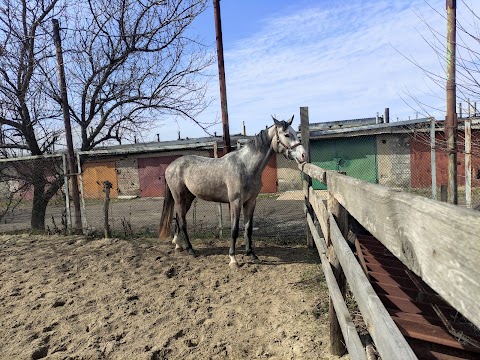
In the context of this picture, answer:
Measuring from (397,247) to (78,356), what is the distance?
10.2ft

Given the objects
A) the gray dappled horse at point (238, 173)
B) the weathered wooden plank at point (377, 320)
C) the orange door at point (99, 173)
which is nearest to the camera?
the weathered wooden plank at point (377, 320)

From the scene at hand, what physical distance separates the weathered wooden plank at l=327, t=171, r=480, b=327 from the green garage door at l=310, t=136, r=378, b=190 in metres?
14.5

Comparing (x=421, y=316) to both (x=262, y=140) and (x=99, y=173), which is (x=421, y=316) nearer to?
(x=262, y=140)

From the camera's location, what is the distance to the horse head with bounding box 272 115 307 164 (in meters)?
4.93

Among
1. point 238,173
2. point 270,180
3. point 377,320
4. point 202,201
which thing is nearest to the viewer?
point 377,320

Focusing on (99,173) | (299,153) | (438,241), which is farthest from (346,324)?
(99,173)

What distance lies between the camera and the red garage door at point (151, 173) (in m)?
16.3

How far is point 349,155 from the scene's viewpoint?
15.7 meters

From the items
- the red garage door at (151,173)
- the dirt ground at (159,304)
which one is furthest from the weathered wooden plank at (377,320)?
the red garage door at (151,173)

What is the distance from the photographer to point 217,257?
18.8ft

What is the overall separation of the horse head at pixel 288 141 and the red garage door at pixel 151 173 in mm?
11406

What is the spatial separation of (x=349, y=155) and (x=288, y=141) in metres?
11.5

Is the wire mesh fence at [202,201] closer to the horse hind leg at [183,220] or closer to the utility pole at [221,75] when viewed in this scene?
the horse hind leg at [183,220]

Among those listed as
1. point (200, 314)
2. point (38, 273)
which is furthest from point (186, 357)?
point (38, 273)
